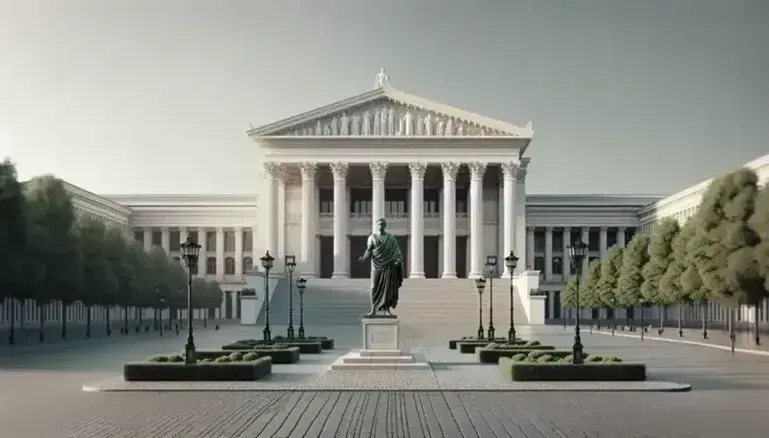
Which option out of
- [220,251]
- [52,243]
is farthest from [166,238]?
[52,243]

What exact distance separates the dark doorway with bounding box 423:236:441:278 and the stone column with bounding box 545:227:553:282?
2067cm

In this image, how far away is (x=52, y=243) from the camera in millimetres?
66062

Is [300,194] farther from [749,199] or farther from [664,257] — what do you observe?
[749,199]

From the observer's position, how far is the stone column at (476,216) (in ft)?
375

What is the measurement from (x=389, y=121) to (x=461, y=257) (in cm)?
2062

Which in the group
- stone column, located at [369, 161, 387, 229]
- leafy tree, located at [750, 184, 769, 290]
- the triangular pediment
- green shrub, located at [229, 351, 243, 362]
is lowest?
green shrub, located at [229, 351, 243, 362]

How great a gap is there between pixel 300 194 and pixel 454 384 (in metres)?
89.2

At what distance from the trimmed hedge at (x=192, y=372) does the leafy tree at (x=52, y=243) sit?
109 ft

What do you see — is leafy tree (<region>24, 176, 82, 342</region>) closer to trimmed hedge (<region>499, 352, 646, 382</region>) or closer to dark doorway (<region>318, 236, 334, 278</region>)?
trimmed hedge (<region>499, 352, 646, 382</region>)

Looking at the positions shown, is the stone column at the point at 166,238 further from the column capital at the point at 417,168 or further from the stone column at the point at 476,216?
the stone column at the point at 476,216

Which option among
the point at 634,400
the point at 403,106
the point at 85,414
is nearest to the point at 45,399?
the point at 85,414

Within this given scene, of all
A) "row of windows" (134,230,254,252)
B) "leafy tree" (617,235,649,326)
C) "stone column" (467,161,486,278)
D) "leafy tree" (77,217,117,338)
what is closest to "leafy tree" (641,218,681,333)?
"leafy tree" (617,235,649,326)

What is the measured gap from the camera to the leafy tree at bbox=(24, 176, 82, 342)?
65000 millimetres

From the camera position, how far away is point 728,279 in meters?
60.7
